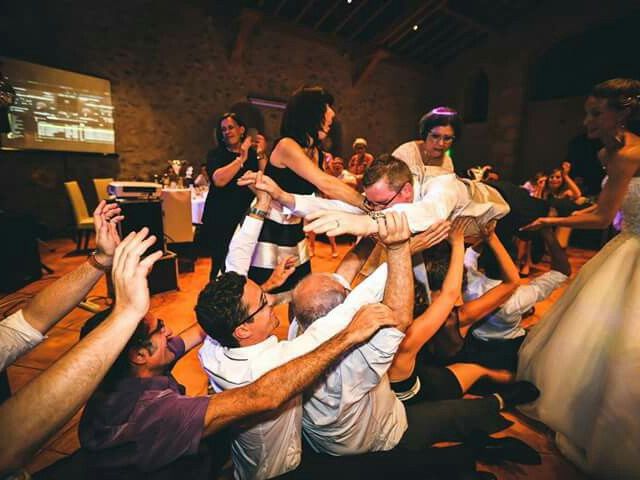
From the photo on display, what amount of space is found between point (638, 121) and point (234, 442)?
2246 mm

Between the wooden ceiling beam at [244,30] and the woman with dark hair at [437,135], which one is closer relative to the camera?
the woman with dark hair at [437,135]

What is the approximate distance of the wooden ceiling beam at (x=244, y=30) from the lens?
6828 mm

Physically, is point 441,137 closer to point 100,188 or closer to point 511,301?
point 511,301

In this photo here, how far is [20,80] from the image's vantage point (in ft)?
Answer: 16.9

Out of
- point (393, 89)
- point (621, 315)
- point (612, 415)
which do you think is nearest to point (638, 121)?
point (621, 315)

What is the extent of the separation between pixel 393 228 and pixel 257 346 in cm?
57

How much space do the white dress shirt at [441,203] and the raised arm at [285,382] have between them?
0.43 meters

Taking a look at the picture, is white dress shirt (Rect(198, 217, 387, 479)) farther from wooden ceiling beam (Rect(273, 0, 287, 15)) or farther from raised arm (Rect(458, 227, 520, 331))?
wooden ceiling beam (Rect(273, 0, 287, 15))

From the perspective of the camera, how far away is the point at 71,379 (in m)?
0.70

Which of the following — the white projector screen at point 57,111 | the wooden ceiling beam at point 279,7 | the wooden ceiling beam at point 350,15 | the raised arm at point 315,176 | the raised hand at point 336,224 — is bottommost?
the raised hand at point 336,224

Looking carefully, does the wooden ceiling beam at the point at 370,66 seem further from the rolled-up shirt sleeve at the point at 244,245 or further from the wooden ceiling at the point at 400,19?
the rolled-up shirt sleeve at the point at 244,245

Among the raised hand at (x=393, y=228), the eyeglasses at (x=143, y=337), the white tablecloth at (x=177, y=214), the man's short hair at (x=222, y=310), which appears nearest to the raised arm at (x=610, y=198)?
the raised hand at (x=393, y=228)

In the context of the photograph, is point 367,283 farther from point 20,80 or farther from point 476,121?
point 476,121

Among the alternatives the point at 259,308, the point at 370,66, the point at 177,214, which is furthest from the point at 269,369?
the point at 370,66
